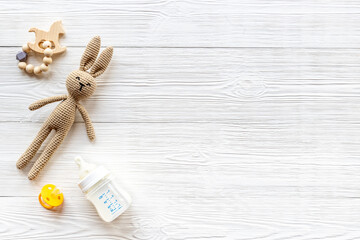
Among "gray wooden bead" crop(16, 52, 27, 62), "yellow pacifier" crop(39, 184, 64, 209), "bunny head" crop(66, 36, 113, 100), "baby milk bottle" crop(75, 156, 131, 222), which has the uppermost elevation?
"bunny head" crop(66, 36, 113, 100)

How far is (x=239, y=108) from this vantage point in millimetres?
837

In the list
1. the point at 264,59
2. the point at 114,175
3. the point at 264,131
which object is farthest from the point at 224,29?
the point at 114,175

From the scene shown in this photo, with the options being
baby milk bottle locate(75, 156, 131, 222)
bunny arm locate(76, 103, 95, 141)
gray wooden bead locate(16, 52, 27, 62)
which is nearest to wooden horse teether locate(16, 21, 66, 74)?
gray wooden bead locate(16, 52, 27, 62)

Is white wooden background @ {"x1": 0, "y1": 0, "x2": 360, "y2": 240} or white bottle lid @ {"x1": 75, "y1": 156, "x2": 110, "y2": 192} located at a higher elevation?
white wooden background @ {"x1": 0, "y1": 0, "x2": 360, "y2": 240}

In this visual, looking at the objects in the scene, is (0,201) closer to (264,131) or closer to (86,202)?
(86,202)

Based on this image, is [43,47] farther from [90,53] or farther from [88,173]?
[88,173]

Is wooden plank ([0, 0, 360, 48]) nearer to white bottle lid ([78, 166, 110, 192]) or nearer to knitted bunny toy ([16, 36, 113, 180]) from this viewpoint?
knitted bunny toy ([16, 36, 113, 180])

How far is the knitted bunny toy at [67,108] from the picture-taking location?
0.78 m

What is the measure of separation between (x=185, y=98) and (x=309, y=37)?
312 mm

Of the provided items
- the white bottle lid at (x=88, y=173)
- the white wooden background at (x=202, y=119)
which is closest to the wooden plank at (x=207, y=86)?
the white wooden background at (x=202, y=119)

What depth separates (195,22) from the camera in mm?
854

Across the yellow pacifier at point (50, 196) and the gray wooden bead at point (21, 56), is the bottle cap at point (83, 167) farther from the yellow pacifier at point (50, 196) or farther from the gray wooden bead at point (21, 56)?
the gray wooden bead at point (21, 56)

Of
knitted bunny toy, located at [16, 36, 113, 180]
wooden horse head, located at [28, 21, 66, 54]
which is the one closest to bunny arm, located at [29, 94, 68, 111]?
knitted bunny toy, located at [16, 36, 113, 180]

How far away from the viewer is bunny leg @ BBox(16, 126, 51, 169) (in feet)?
2.60
